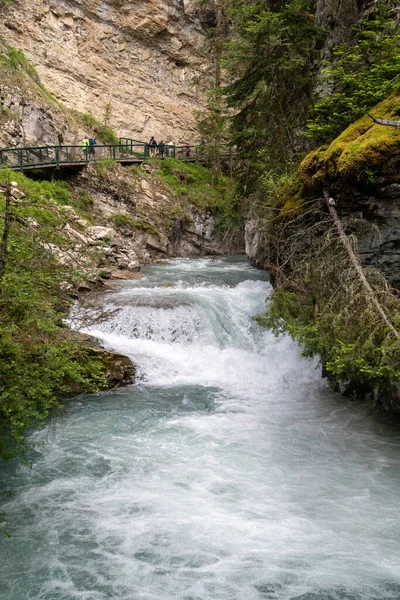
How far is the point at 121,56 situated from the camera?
32875 mm

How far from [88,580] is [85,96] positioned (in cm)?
3062

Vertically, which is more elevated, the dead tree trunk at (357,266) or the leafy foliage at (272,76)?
the leafy foliage at (272,76)

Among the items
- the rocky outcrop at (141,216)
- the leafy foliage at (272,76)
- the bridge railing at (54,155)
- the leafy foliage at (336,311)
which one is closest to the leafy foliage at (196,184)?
the rocky outcrop at (141,216)

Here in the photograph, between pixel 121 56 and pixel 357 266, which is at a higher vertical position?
pixel 121 56

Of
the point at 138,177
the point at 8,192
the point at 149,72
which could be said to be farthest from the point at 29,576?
the point at 149,72

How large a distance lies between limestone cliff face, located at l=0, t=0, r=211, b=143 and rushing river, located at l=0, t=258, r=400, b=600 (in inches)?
967

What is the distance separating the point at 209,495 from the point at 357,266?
355 cm

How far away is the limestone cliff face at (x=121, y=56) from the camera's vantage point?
28.7 meters

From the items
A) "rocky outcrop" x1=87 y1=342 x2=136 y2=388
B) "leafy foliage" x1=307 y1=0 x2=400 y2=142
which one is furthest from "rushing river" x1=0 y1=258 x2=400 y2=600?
"leafy foliage" x1=307 y1=0 x2=400 y2=142

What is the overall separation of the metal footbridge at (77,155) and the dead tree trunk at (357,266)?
28.7ft

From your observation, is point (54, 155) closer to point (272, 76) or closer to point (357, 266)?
point (272, 76)

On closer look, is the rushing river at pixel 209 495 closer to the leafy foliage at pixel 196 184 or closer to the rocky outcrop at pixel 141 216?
the rocky outcrop at pixel 141 216

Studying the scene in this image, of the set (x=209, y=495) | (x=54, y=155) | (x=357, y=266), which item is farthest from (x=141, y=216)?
(x=209, y=495)

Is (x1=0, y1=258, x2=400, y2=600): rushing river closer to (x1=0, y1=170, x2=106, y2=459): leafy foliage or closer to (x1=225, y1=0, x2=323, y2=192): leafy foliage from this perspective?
(x1=0, y1=170, x2=106, y2=459): leafy foliage
